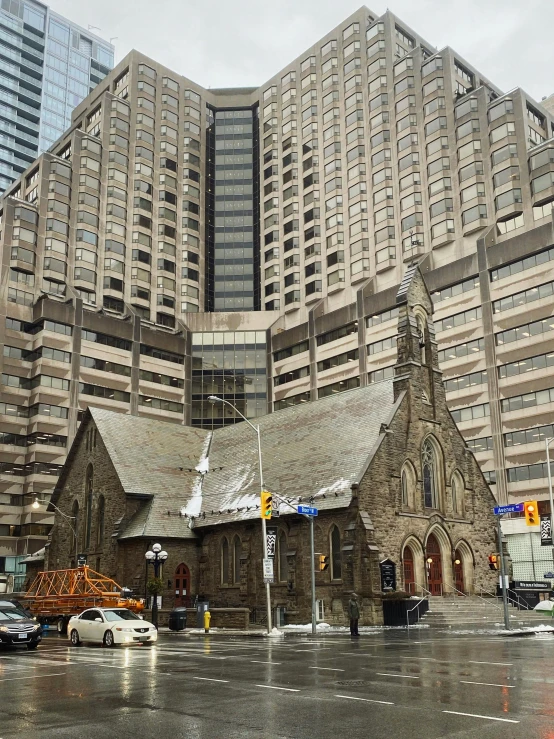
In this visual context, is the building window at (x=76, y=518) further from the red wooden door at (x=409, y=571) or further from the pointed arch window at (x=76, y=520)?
the red wooden door at (x=409, y=571)

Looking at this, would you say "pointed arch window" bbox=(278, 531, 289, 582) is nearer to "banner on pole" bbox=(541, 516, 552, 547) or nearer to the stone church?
the stone church

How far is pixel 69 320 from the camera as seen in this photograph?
99.3 metres

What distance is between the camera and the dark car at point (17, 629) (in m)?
27.8

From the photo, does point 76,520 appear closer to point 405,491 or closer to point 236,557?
point 236,557

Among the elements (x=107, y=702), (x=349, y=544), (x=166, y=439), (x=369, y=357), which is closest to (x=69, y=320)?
(x=369, y=357)

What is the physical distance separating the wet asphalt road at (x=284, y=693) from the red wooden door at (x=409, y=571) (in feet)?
54.0

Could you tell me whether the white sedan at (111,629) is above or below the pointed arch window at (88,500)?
below

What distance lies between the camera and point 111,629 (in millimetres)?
28922

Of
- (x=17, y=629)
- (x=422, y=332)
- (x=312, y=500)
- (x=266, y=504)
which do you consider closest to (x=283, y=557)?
(x=312, y=500)

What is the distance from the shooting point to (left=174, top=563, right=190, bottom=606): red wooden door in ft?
158

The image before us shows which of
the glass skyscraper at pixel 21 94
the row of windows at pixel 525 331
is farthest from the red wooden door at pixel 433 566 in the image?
the glass skyscraper at pixel 21 94

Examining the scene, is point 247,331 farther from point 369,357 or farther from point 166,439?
point 166,439

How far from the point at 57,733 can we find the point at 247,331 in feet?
340

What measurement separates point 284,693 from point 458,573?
33437mm
